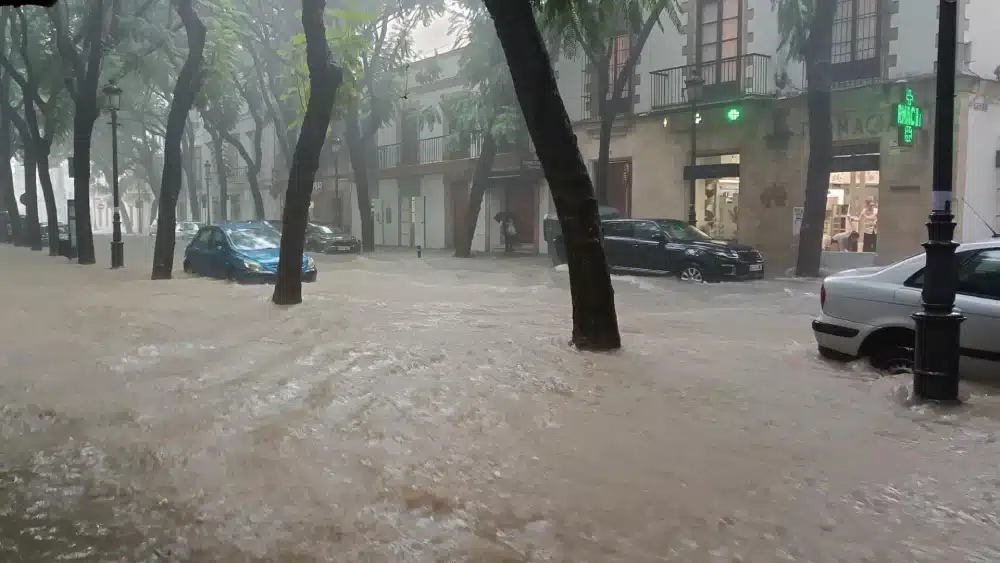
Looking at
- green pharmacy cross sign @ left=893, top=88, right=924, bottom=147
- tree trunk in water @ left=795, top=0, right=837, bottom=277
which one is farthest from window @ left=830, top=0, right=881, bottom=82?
tree trunk in water @ left=795, top=0, right=837, bottom=277

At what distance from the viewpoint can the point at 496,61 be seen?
2461 cm

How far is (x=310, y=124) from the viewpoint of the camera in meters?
11.9

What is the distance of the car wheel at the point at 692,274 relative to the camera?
17703mm

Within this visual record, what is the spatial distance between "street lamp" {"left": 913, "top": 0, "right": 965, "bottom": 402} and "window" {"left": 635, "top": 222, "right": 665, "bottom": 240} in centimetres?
1225

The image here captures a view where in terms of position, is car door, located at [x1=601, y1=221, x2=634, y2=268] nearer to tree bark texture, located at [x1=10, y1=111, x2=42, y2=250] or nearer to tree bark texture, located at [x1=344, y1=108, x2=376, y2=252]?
tree bark texture, located at [x1=344, y1=108, x2=376, y2=252]

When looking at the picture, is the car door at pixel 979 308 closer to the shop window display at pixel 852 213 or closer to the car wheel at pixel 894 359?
the car wheel at pixel 894 359

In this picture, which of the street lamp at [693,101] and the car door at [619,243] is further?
the street lamp at [693,101]

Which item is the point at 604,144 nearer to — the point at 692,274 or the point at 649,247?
the point at 649,247

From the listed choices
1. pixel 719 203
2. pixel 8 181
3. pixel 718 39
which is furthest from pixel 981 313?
pixel 8 181

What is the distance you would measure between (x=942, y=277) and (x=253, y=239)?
13.5 meters

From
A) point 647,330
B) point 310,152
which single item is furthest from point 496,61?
point 647,330

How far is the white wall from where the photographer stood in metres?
18.4

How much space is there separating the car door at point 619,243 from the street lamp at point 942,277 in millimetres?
12702

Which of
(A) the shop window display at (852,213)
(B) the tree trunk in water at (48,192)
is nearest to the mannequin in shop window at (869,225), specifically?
(A) the shop window display at (852,213)
